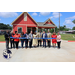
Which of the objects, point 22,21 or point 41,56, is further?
point 22,21

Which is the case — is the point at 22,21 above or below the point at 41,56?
above

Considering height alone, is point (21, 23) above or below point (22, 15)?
below

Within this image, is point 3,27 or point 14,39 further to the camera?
point 3,27

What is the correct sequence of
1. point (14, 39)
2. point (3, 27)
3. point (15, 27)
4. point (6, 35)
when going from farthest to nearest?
point (3, 27)
point (15, 27)
point (14, 39)
point (6, 35)

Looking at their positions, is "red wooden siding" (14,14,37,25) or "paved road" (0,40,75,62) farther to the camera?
"red wooden siding" (14,14,37,25)

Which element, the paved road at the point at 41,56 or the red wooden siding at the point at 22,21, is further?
the red wooden siding at the point at 22,21

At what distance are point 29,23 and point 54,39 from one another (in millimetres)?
9488

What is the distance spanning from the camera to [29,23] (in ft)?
56.2

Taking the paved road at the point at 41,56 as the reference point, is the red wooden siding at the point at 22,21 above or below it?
above

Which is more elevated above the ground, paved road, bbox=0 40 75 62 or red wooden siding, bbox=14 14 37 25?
red wooden siding, bbox=14 14 37 25
